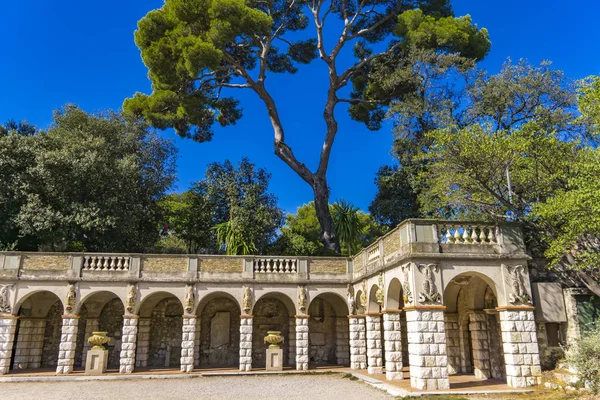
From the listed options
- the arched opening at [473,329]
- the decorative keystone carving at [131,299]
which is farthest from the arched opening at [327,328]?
the decorative keystone carving at [131,299]

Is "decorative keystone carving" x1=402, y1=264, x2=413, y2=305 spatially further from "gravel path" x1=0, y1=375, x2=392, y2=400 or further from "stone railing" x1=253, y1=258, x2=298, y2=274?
"stone railing" x1=253, y1=258, x2=298, y2=274

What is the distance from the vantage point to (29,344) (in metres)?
20.7

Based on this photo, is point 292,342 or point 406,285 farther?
point 292,342

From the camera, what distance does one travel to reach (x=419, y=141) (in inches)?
971

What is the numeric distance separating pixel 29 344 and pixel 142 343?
200 inches

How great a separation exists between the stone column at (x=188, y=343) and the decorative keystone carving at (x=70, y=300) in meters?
4.70

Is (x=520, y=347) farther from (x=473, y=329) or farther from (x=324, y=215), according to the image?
(x=324, y=215)

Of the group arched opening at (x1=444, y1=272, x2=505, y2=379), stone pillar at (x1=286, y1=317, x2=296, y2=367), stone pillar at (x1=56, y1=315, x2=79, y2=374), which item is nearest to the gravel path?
stone pillar at (x1=56, y1=315, x2=79, y2=374)

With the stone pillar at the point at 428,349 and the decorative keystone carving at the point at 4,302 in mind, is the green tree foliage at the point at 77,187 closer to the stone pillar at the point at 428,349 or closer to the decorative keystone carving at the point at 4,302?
the decorative keystone carving at the point at 4,302

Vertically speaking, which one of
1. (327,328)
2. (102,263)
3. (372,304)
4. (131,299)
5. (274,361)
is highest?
(102,263)

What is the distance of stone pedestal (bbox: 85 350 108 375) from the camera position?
1831 cm

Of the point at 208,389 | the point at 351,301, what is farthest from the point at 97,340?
the point at 351,301

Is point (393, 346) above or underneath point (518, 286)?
underneath

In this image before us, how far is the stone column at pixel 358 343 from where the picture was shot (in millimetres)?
19828
